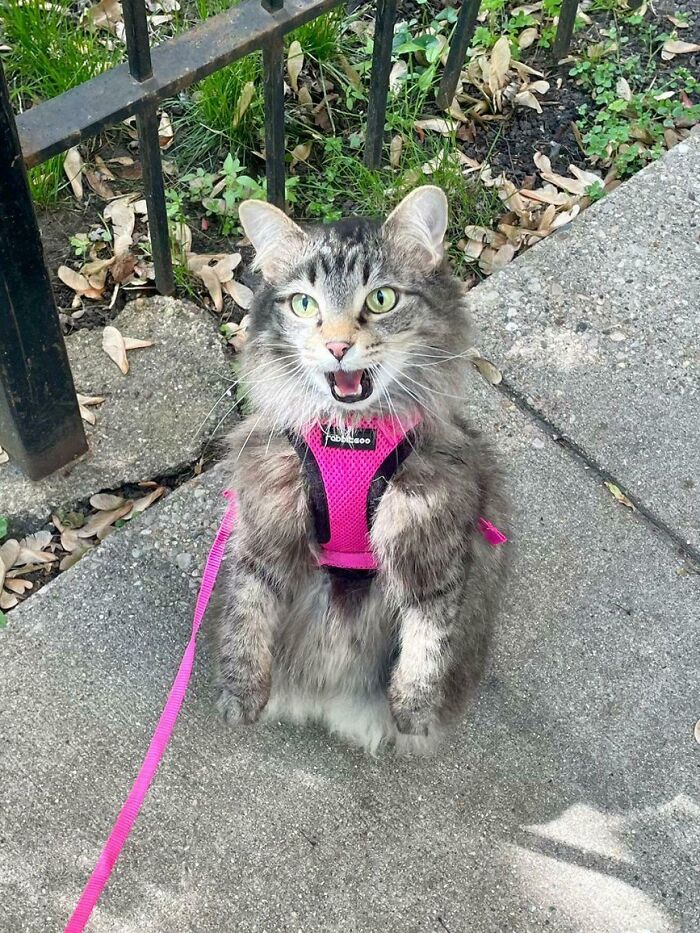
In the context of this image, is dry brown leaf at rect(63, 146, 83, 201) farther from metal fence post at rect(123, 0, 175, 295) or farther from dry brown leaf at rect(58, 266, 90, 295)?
metal fence post at rect(123, 0, 175, 295)

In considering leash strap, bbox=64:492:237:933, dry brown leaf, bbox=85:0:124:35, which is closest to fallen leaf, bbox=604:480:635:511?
leash strap, bbox=64:492:237:933

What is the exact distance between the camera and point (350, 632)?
256cm

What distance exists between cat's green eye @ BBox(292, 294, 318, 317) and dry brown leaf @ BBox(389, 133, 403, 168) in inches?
77.0

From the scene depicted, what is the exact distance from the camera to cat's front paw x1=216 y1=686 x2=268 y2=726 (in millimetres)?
2543

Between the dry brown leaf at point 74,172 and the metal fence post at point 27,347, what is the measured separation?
1204 mm

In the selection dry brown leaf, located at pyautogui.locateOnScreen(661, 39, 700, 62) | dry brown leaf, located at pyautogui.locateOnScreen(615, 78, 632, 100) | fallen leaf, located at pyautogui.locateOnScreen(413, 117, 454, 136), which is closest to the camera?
fallen leaf, located at pyautogui.locateOnScreen(413, 117, 454, 136)

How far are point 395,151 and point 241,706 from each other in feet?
8.19

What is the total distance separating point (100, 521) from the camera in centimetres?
313

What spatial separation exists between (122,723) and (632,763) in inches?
56.5

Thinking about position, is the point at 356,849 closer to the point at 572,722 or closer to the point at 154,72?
the point at 572,722

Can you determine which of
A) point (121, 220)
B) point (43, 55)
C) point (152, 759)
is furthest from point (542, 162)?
point (152, 759)

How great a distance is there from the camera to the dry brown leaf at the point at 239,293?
3.65 meters

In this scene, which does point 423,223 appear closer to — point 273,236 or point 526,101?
point 273,236

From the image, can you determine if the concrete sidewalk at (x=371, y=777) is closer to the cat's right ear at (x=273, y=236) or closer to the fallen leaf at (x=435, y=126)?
the cat's right ear at (x=273, y=236)
